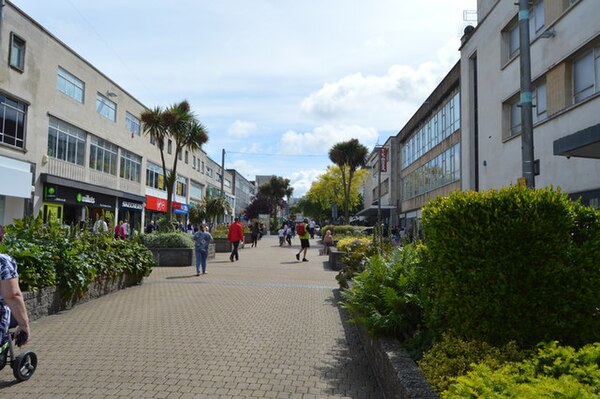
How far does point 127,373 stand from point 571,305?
13.5 ft

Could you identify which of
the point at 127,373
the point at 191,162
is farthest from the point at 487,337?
the point at 191,162

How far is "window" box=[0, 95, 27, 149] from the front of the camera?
22.4m

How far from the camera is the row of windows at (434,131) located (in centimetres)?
2997

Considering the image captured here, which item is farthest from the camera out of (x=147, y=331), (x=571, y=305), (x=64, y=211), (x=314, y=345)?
(x=64, y=211)

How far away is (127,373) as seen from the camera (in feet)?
16.0

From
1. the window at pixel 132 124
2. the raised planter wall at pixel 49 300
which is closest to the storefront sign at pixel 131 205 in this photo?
the window at pixel 132 124

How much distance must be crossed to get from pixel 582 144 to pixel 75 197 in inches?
1080

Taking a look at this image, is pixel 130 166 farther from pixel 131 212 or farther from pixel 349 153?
pixel 349 153

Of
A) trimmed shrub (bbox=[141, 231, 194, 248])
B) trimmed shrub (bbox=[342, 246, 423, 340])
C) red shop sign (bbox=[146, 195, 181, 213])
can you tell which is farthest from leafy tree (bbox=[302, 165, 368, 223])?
trimmed shrub (bbox=[342, 246, 423, 340])

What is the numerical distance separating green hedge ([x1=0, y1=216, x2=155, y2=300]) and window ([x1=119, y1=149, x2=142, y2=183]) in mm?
28842

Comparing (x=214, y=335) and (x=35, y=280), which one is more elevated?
(x=35, y=280)

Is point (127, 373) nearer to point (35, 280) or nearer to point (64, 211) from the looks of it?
point (35, 280)

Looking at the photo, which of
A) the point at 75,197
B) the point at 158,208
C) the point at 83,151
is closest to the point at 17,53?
the point at 83,151

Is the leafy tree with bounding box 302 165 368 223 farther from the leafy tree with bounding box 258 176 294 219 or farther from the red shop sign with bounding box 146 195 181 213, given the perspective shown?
the red shop sign with bounding box 146 195 181 213
